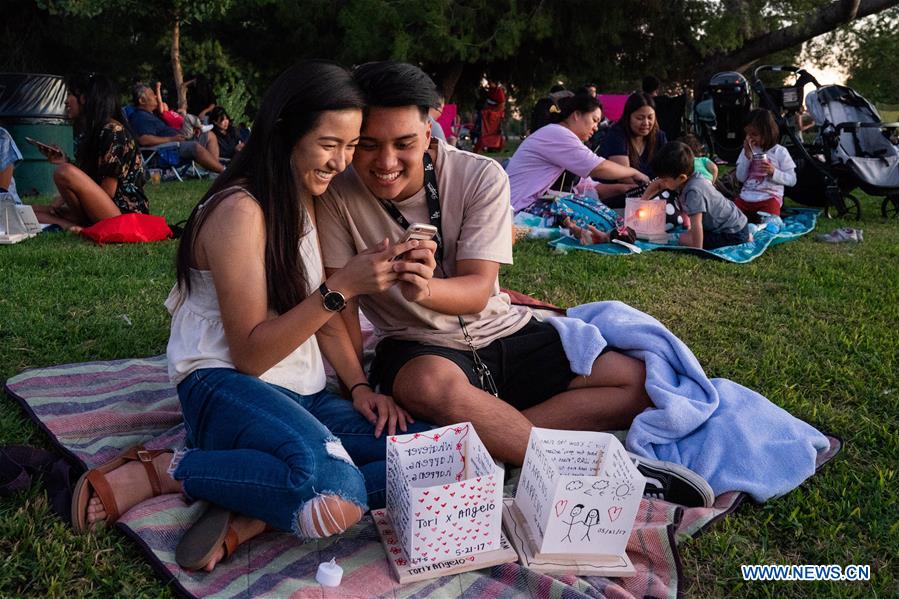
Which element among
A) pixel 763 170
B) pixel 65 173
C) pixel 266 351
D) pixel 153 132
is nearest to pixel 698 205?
pixel 763 170

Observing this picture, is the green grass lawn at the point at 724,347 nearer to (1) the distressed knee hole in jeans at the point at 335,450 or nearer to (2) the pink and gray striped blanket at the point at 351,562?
(2) the pink and gray striped blanket at the point at 351,562

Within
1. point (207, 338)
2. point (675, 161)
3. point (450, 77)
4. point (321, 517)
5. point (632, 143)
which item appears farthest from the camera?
point (450, 77)

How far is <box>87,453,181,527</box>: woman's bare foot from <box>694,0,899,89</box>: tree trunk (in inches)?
638

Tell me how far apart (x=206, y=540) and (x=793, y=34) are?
1711cm

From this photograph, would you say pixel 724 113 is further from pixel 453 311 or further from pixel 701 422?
pixel 453 311

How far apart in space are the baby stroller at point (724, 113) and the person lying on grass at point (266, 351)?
31.4ft

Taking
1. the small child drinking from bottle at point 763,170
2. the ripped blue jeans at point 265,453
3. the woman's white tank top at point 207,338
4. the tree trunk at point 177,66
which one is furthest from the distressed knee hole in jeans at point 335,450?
the tree trunk at point 177,66

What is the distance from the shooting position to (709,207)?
22.1 feet

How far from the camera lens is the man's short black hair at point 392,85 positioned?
2.52m

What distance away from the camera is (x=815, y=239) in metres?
7.41

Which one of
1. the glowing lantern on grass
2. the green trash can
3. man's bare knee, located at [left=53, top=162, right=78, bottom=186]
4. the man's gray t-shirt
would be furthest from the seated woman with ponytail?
the green trash can

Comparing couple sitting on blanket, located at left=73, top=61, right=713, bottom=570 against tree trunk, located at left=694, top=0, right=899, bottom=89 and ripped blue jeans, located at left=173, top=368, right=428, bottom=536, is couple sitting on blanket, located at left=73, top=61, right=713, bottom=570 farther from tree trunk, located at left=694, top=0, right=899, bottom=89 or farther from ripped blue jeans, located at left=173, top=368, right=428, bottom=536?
tree trunk, located at left=694, top=0, right=899, bottom=89

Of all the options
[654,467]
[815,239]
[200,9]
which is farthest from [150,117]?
[654,467]

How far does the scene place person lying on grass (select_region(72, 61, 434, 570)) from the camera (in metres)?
2.15
